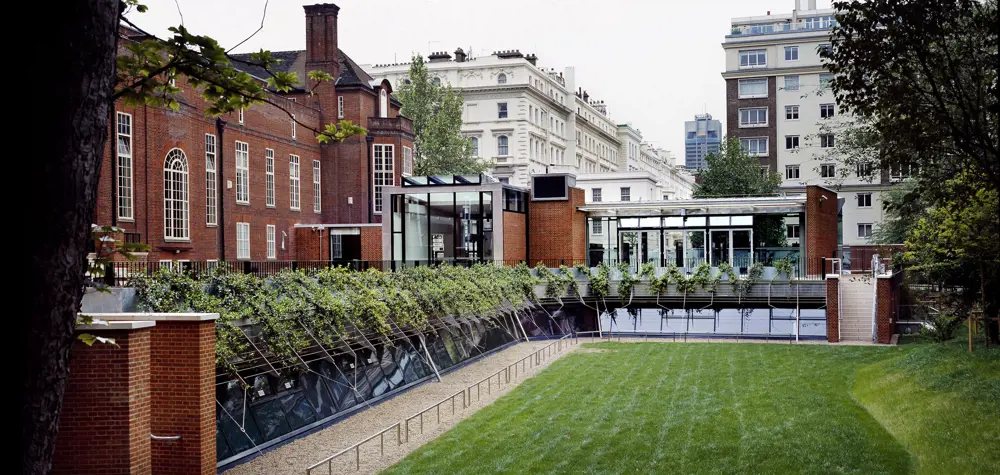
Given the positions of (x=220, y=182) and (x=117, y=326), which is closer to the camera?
(x=117, y=326)

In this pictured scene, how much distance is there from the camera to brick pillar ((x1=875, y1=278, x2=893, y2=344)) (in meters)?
30.0

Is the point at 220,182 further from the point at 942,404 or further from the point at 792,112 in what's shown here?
the point at 792,112

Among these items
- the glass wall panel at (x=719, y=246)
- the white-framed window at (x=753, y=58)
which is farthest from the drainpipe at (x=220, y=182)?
the white-framed window at (x=753, y=58)

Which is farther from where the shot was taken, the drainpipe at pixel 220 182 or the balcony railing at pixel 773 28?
the balcony railing at pixel 773 28

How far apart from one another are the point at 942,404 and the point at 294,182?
3730 cm

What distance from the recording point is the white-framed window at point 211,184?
40.2 m

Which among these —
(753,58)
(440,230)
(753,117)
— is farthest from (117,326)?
(753,58)

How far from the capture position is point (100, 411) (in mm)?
12016

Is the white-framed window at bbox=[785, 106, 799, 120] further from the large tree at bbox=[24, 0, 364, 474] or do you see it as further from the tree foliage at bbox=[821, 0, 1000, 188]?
the large tree at bbox=[24, 0, 364, 474]

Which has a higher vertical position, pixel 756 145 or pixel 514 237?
pixel 756 145

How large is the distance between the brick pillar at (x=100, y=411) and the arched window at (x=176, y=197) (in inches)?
1005

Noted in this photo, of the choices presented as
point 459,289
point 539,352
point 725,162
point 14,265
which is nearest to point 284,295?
point 459,289

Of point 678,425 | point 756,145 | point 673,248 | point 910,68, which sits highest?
point 756,145

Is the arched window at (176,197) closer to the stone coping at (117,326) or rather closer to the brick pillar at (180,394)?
the brick pillar at (180,394)
